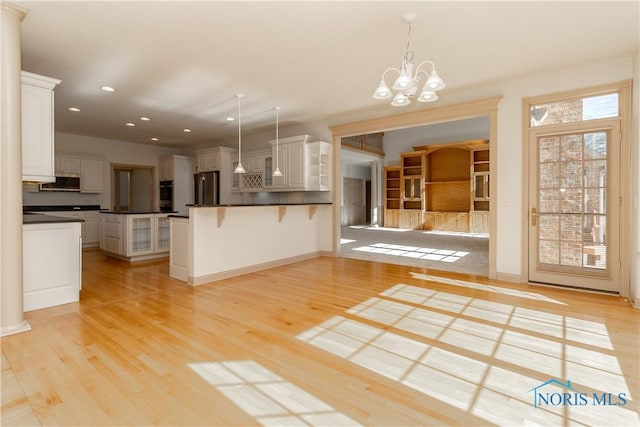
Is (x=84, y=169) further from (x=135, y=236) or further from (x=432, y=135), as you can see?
(x=432, y=135)

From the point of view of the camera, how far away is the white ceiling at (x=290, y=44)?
8.88 feet

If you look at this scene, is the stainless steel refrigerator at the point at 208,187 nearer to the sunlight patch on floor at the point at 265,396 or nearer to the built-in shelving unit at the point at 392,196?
the sunlight patch on floor at the point at 265,396

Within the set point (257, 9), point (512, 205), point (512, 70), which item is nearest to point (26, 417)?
point (257, 9)

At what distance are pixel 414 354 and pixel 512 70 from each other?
3.70 m

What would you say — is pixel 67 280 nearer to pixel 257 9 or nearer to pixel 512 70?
pixel 257 9

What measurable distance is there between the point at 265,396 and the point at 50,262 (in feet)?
9.74

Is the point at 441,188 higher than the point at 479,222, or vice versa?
the point at 441,188

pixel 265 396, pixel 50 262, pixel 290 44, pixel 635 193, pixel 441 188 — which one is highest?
pixel 290 44

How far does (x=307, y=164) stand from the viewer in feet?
20.3

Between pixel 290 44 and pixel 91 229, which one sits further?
pixel 91 229

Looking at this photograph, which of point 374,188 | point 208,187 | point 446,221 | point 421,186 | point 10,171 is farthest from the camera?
point 374,188

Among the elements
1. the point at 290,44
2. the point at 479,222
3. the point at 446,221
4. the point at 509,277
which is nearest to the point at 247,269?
the point at 290,44

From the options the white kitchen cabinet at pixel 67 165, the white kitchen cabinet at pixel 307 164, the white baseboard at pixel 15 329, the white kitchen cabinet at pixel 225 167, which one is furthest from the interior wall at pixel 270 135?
the white baseboard at pixel 15 329

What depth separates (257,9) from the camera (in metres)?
2.69
